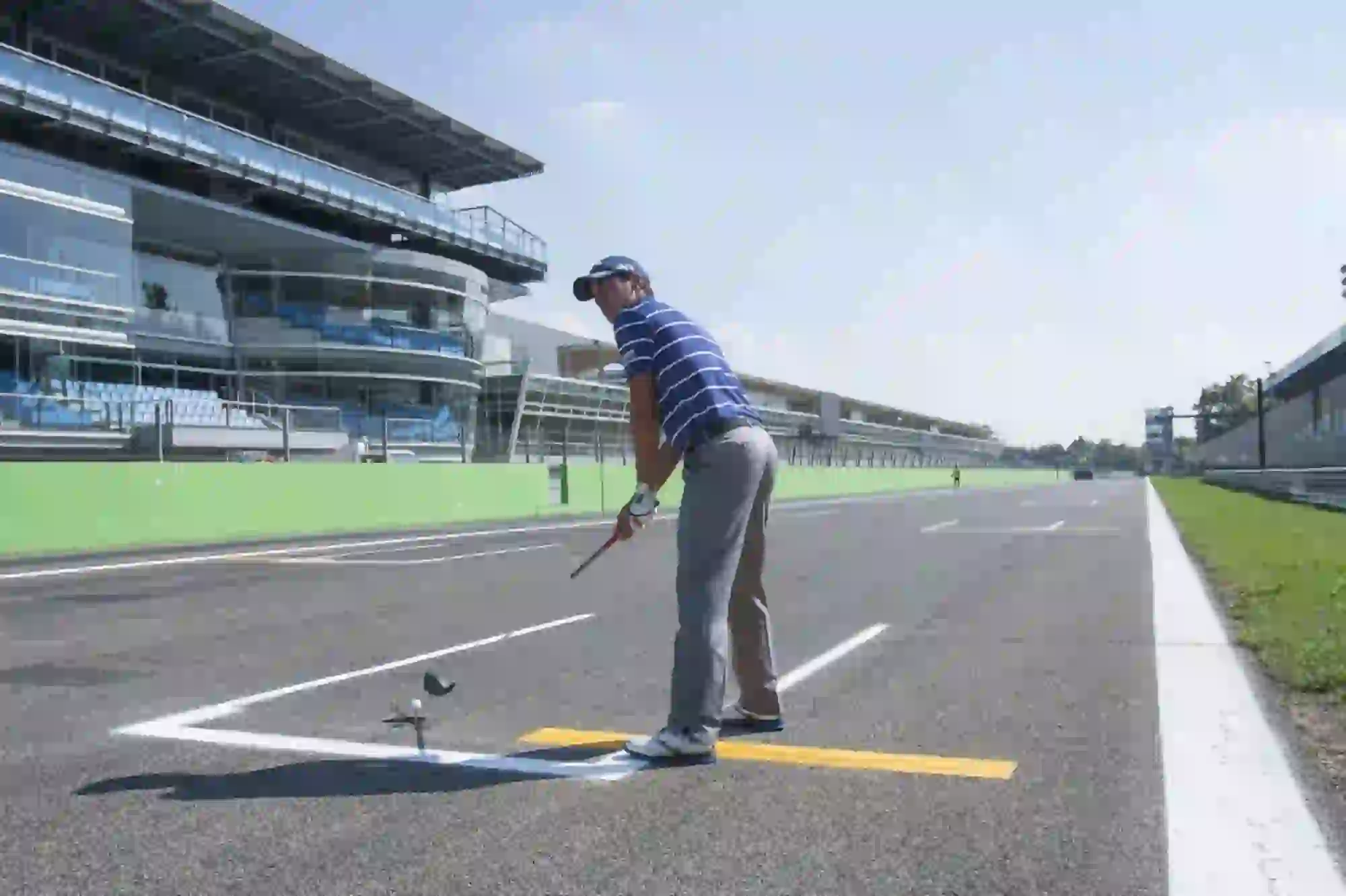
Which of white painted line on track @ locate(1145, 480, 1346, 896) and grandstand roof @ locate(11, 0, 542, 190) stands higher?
grandstand roof @ locate(11, 0, 542, 190)

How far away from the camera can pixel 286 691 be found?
241 inches

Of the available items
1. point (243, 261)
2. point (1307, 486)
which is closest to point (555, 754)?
point (1307, 486)

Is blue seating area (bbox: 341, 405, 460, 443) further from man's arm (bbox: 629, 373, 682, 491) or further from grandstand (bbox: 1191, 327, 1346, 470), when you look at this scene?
man's arm (bbox: 629, 373, 682, 491)

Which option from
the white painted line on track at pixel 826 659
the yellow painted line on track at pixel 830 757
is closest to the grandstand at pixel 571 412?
the white painted line on track at pixel 826 659

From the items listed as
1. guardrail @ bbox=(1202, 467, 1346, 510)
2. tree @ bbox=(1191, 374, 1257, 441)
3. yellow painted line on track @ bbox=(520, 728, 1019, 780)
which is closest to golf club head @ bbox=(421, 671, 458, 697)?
yellow painted line on track @ bbox=(520, 728, 1019, 780)

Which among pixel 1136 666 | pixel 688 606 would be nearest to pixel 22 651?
pixel 688 606

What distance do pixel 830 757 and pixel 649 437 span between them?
1395mm

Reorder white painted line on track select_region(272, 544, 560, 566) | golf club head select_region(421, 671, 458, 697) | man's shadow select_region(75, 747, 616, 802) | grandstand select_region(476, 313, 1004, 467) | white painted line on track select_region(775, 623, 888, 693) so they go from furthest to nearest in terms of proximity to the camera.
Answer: grandstand select_region(476, 313, 1004, 467), white painted line on track select_region(272, 544, 560, 566), white painted line on track select_region(775, 623, 888, 693), golf club head select_region(421, 671, 458, 697), man's shadow select_region(75, 747, 616, 802)

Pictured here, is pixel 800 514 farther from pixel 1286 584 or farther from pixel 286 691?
pixel 286 691

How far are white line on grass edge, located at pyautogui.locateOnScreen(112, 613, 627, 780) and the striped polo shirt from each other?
1270 mm

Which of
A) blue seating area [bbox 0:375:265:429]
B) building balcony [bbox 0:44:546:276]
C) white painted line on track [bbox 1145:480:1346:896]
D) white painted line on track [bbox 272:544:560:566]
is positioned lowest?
white painted line on track [bbox 272:544:560:566]

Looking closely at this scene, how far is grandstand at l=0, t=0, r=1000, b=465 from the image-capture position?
92.0 feet

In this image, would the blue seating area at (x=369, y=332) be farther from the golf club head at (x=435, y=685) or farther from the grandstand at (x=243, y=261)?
the golf club head at (x=435, y=685)

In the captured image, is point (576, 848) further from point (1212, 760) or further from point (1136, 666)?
point (1136, 666)
